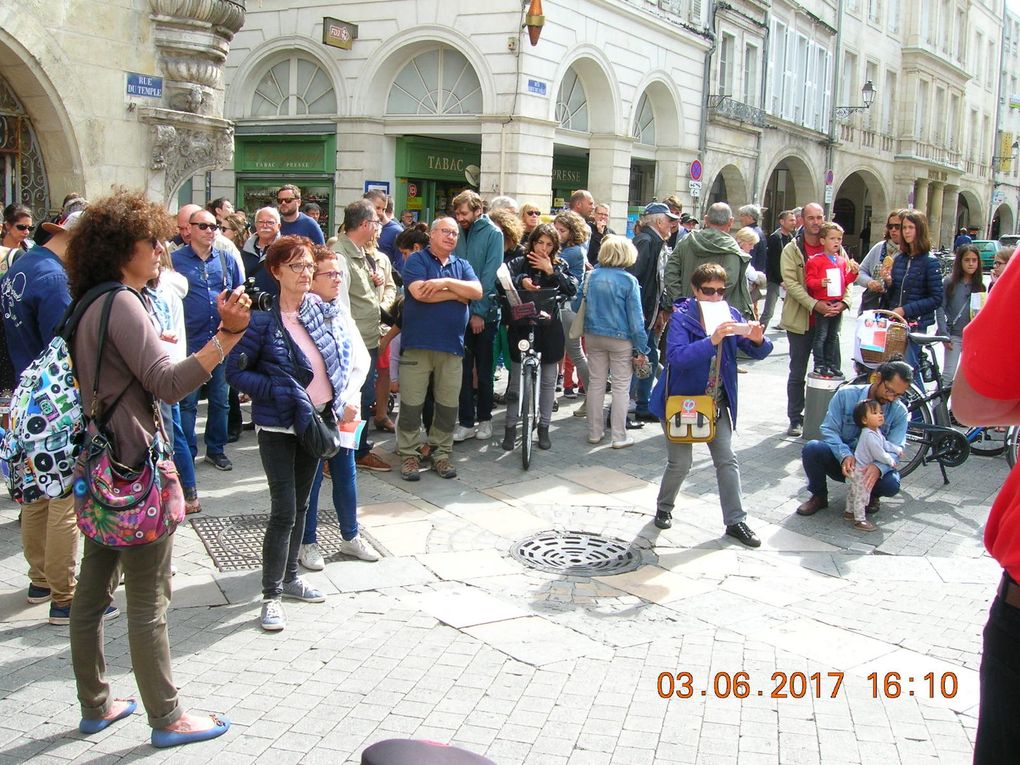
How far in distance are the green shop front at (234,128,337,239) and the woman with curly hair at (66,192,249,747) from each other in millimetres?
17240

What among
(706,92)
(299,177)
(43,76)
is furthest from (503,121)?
(43,76)

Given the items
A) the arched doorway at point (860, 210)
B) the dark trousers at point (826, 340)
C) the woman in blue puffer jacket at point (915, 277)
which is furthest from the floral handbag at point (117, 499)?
the arched doorway at point (860, 210)

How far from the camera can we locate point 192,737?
12.1ft

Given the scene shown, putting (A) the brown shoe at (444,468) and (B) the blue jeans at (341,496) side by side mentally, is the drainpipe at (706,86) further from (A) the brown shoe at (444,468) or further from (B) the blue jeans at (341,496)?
(B) the blue jeans at (341,496)

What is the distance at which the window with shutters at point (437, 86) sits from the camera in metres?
19.4

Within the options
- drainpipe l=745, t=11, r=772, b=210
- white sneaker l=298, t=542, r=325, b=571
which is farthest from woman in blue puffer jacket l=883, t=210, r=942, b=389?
drainpipe l=745, t=11, r=772, b=210

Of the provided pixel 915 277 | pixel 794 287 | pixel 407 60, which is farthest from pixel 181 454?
pixel 407 60

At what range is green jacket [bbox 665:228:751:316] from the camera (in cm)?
893

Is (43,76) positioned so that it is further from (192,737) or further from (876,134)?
(876,134)

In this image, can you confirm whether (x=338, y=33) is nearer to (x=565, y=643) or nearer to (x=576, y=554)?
A: (x=576, y=554)

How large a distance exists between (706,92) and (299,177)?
1077cm

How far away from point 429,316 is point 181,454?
6.99 ft

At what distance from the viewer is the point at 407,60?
19953 mm

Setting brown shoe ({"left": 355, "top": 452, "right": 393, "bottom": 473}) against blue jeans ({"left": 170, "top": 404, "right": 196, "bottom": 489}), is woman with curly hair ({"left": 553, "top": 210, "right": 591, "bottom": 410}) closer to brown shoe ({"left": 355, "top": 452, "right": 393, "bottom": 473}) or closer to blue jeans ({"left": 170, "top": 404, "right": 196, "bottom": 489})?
brown shoe ({"left": 355, "top": 452, "right": 393, "bottom": 473})
